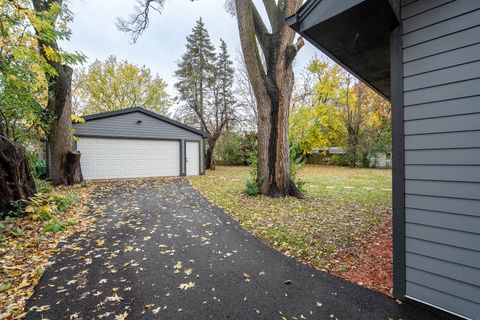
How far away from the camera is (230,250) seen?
3324mm

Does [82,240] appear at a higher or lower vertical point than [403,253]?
lower

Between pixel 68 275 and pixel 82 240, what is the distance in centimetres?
120

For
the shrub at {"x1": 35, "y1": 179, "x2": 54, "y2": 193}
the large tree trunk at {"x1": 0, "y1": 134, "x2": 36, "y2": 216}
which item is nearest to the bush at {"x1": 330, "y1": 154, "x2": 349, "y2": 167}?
the shrub at {"x1": 35, "y1": 179, "x2": 54, "y2": 193}

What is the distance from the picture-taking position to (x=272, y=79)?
21.0ft

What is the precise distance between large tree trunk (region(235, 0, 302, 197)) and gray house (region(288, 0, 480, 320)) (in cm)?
407

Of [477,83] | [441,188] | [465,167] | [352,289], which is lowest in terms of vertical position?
[352,289]

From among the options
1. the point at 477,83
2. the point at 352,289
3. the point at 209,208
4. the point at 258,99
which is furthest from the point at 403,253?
the point at 258,99

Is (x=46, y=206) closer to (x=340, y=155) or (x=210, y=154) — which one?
(x=210, y=154)

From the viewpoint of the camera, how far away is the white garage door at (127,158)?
1039 centimetres

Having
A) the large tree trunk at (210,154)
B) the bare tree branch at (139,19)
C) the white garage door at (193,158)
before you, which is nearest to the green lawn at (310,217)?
the white garage door at (193,158)

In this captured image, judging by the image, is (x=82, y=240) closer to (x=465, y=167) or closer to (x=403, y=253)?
(x=403, y=253)

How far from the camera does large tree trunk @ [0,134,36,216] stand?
4.41 metres

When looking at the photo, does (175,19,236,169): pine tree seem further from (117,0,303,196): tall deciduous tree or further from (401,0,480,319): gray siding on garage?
(401,0,480,319): gray siding on garage

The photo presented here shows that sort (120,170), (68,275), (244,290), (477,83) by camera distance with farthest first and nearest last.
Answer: (120,170) → (68,275) → (244,290) → (477,83)
